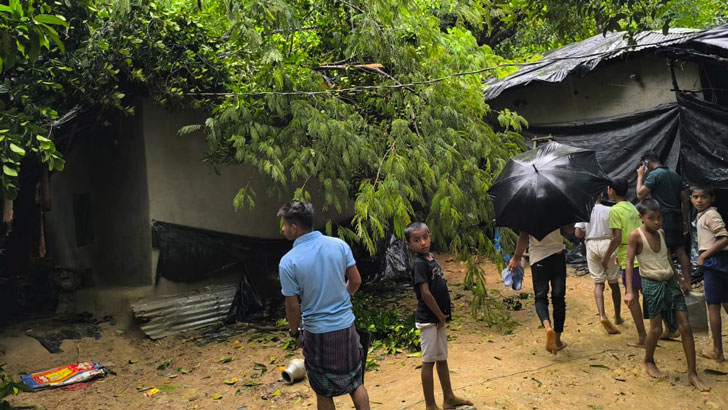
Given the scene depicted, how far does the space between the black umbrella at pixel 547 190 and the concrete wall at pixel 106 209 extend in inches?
201

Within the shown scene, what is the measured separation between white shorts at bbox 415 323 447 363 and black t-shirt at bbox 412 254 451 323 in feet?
0.21

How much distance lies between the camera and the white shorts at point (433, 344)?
155 inches

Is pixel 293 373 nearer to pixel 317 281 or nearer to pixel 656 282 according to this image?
pixel 317 281

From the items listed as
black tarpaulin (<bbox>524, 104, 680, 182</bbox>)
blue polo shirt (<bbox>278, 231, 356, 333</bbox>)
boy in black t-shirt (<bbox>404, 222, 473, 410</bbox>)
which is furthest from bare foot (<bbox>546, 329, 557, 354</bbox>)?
black tarpaulin (<bbox>524, 104, 680, 182</bbox>)

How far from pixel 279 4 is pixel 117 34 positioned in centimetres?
231

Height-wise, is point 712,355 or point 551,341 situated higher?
point 551,341

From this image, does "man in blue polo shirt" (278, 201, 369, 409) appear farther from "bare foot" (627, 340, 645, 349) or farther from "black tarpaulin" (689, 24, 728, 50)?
"black tarpaulin" (689, 24, 728, 50)

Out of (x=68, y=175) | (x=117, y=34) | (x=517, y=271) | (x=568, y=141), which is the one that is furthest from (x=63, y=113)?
(x=568, y=141)

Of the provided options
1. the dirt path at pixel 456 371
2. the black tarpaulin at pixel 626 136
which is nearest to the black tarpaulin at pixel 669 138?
the black tarpaulin at pixel 626 136

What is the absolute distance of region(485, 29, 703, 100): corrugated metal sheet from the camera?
25.1ft

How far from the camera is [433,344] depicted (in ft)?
12.9

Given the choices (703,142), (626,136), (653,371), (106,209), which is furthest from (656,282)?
(106,209)

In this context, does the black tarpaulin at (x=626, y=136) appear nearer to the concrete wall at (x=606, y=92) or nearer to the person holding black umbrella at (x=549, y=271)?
the concrete wall at (x=606, y=92)

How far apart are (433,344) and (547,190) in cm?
186
